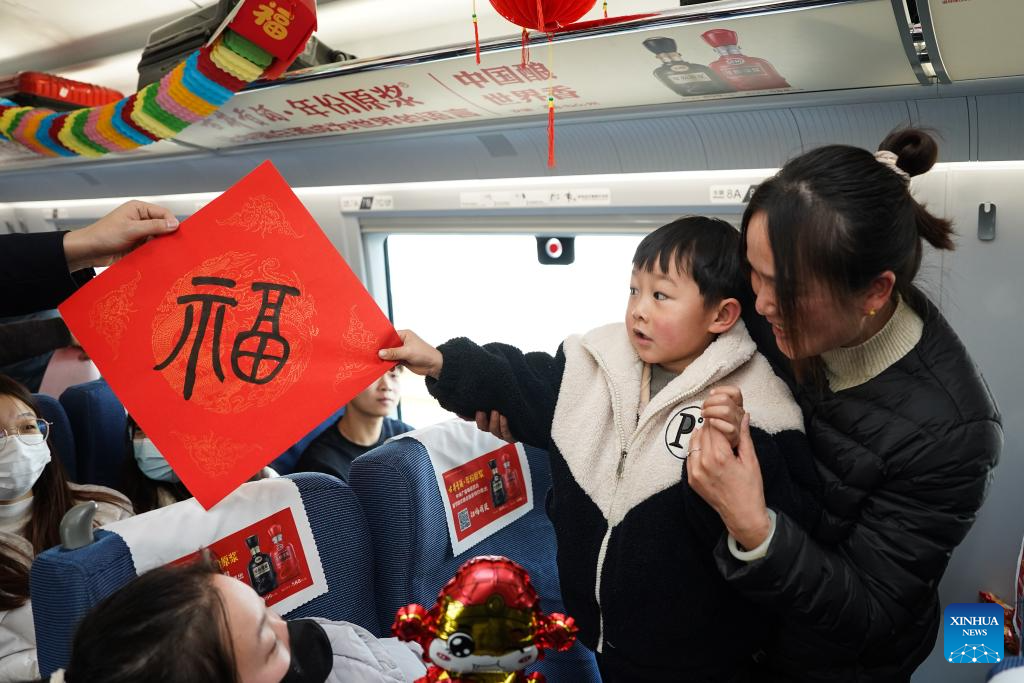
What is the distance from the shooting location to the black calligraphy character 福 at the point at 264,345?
1.56 m

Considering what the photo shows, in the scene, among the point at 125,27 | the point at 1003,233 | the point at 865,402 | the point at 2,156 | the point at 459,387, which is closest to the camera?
the point at 865,402

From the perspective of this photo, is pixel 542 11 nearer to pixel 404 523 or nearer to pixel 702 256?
pixel 702 256

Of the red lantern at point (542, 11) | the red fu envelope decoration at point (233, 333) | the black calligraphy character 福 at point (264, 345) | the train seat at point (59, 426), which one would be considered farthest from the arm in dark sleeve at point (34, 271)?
the train seat at point (59, 426)

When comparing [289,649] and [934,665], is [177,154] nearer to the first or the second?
[289,649]

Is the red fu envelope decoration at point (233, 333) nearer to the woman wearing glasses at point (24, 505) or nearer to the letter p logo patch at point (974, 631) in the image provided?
the woman wearing glasses at point (24, 505)

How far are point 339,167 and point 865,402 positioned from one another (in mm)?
3262

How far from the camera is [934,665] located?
275 cm

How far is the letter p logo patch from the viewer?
253cm

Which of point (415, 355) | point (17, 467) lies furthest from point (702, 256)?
point (17, 467)

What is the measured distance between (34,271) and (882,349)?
178 cm

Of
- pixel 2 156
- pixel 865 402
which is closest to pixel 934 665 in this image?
pixel 865 402

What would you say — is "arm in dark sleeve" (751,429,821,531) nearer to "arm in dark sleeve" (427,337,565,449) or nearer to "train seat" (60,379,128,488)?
"arm in dark sleeve" (427,337,565,449)

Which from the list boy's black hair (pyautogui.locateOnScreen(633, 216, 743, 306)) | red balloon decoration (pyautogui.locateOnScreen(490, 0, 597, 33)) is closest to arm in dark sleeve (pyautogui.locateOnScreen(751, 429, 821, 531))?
boy's black hair (pyautogui.locateOnScreen(633, 216, 743, 306))

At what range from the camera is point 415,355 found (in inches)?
64.4
